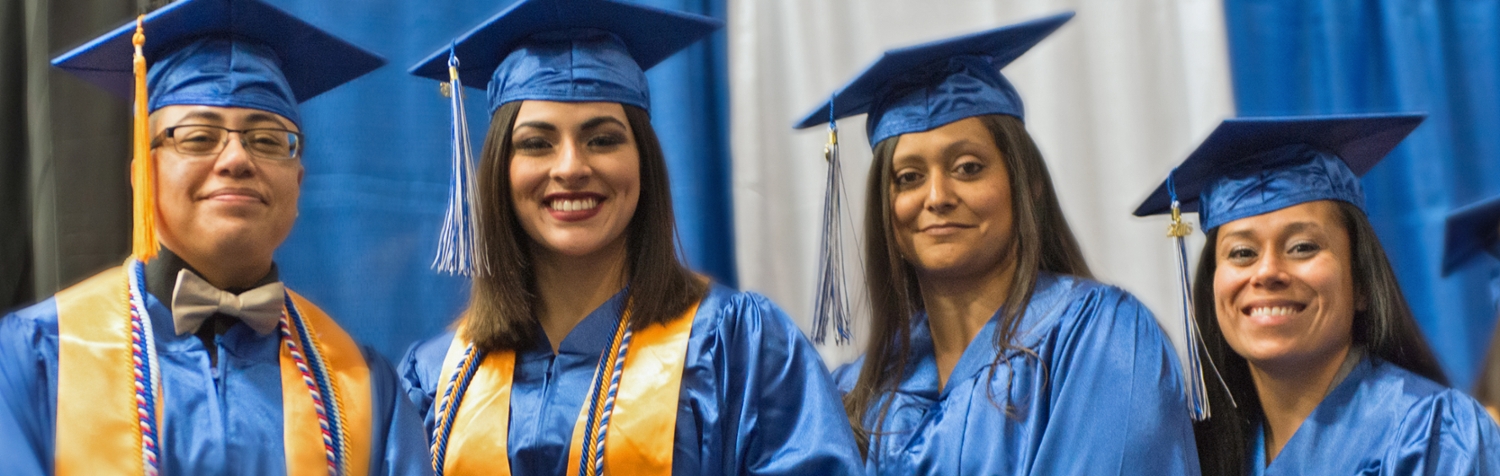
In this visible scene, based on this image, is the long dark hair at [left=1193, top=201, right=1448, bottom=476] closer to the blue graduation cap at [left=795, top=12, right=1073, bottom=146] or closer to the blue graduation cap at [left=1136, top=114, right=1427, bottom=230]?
the blue graduation cap at [left=1136, top=114, right=1427, bottom=230]

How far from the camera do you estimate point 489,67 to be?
86.2 inches

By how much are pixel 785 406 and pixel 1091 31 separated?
188 cm

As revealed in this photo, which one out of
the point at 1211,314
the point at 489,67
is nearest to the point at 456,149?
the point at 489,67

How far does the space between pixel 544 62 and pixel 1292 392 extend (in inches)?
58.3

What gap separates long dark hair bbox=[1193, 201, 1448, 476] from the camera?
2.40 meters

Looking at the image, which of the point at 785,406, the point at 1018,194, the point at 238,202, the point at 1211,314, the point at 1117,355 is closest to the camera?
the point at 238,202

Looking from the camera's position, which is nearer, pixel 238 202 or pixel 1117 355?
pixel 238 202

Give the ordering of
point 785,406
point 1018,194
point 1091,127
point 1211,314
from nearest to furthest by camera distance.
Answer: point 785,406, point 1018,194, point 1211,314, point 1091,127

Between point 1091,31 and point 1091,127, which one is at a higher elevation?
point 1091,31

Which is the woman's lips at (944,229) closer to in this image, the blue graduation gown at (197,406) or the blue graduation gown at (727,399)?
the blue graduation gown at (727,399)

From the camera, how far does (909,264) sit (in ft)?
8.39

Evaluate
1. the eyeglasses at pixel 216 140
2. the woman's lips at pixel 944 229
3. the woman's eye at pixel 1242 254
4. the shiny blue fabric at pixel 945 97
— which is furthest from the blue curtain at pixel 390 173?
the woman's eye at pixel 1242 254

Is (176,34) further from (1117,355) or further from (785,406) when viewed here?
(1117,355)

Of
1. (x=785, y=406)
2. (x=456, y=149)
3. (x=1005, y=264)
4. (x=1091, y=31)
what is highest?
(x=1091, y=31)
